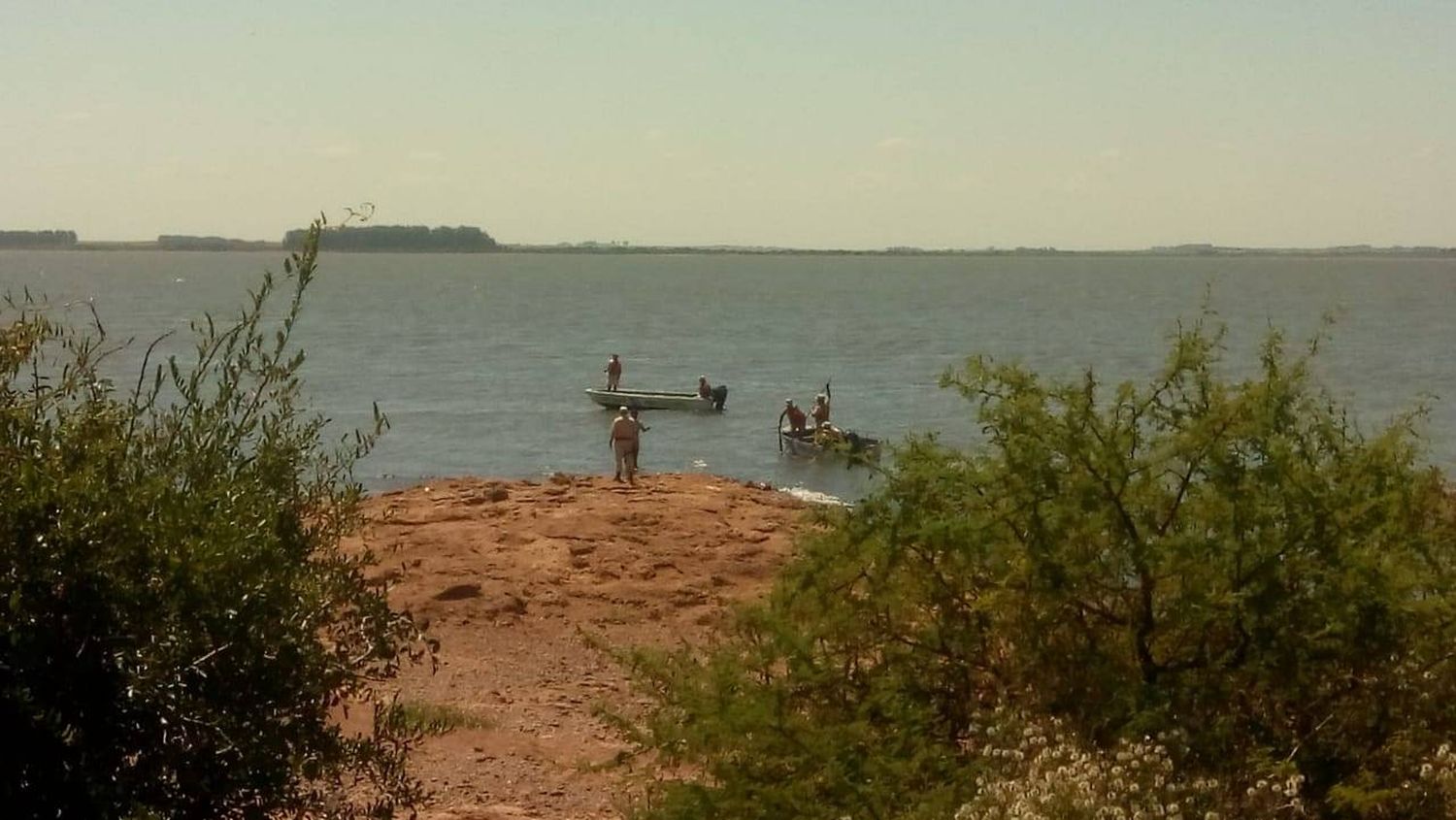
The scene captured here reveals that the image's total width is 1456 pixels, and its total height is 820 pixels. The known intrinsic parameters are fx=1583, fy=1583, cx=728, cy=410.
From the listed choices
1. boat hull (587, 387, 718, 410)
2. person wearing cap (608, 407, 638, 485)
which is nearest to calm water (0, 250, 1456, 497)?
boat hull (587, 387, 718, 410)

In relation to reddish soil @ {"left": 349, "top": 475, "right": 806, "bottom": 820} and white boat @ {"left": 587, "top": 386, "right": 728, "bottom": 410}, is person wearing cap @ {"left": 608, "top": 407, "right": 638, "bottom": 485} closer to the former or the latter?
reddish soil @ {"left": 349, "top": 475, "right": 806, "bottom": 820}

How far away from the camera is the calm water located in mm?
38656

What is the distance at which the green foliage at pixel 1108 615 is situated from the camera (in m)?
7.08

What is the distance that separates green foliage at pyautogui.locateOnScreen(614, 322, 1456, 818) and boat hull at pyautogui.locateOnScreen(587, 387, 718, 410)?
3658 cm

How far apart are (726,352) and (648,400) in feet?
88.3

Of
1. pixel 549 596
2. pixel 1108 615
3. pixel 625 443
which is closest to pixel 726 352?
pixel 625 443

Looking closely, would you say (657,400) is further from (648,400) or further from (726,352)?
(726,352)

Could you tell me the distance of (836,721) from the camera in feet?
25.0

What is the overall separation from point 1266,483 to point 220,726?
4967 mm

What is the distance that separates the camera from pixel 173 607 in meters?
5.30

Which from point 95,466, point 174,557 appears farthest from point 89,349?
point 174,557

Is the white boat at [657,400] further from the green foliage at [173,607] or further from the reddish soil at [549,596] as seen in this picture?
the green foliage at [173,607]

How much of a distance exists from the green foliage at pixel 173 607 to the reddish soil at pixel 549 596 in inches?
63.9

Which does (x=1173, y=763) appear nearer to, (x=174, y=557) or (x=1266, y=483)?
(x=1266, y=483)
